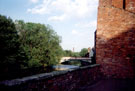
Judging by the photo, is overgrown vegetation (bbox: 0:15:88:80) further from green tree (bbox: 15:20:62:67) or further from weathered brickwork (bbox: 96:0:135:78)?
weathered brickwork (bbox: 96:0:135:78)

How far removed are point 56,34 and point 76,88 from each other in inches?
1091

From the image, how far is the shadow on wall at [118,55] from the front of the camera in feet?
16.7

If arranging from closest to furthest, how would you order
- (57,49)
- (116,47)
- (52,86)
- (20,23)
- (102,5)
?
(52,86)
(116,47)
(102,5)
(57,49)
(20,23)

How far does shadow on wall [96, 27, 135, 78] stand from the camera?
16.7 feet

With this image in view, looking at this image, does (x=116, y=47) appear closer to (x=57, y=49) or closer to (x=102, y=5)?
(x=102, y=5)

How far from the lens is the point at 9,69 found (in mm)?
17109

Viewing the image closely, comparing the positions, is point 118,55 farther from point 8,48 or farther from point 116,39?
point 8,48

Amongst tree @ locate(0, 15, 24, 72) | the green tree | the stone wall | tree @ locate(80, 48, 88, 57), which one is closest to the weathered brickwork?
the stone wall

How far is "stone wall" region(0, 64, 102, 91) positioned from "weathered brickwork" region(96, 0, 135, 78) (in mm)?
740

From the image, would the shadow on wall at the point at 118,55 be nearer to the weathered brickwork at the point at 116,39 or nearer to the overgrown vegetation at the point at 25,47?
the weathered brickwork at the point at 116,39

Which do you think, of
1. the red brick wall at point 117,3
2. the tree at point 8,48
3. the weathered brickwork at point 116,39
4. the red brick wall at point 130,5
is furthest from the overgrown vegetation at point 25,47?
the red brick wall at point 130,5

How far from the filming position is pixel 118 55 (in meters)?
5.27

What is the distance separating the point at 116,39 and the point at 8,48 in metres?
16.5

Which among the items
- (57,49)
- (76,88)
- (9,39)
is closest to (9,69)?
(9,39)
